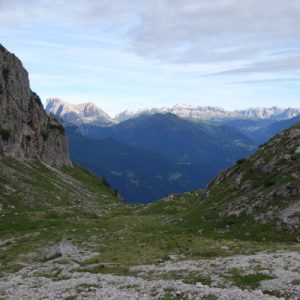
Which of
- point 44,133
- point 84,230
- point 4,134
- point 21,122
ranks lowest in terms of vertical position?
point 84,230

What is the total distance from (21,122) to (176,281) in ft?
401

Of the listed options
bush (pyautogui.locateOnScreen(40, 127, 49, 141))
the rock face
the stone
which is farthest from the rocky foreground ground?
bush (pyautogui.locateOnScreen(40, 127, 49, 141))

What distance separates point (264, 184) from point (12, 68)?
109924 mm

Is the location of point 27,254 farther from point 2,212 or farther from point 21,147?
point 21,147

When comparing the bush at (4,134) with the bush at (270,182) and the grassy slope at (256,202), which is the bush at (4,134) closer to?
the grassy slope at (256,202)

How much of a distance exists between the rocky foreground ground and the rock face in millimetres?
94752

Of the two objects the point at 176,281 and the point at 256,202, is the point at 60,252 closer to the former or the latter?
the point at 176,281

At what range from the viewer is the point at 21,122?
143000 millimetres

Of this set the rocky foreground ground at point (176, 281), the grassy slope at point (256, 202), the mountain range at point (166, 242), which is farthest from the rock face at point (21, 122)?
the rocky foreground ground at point (176, 281)

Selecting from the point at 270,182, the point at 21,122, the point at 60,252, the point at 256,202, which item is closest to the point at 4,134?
the point at 21,122

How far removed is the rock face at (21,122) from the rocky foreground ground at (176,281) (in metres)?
94.8

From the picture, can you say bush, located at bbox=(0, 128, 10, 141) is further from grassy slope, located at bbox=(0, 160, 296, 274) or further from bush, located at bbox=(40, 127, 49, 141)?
bush, located at bbox=(40, 127, 49, 141)

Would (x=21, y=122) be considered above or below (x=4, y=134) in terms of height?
above

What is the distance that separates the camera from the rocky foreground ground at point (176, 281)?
92.9ft
